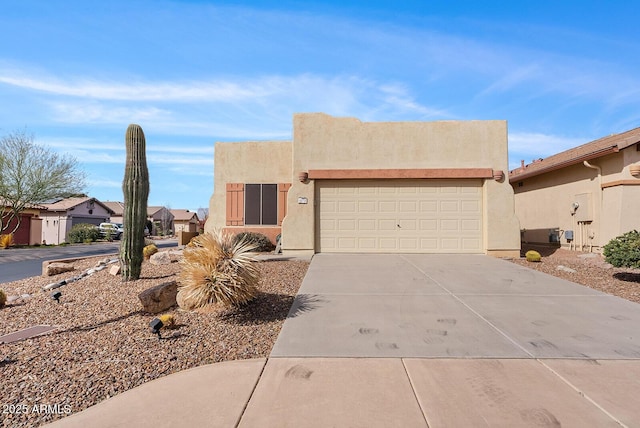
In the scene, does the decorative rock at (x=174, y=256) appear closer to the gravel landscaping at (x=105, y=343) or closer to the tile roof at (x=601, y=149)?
the gravel landscaping at (x=105, y=343)

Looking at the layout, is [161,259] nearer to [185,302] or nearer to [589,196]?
[185,302]

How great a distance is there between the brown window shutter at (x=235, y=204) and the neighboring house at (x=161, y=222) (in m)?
37.7

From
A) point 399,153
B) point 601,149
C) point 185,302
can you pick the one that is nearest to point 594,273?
point 601,149

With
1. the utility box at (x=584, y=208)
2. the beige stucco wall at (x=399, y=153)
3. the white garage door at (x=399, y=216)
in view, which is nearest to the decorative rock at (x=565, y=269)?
the beige stucco wall at (x=399, y=153)

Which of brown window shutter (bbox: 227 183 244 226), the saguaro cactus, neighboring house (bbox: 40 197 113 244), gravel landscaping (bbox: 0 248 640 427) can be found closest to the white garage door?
brown window shutter (bbox: 227 183 244 226)

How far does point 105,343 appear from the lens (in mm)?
4355

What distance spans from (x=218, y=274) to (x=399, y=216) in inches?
321

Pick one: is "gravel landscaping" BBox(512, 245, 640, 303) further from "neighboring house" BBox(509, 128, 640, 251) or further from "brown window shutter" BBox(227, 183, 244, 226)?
"brown window shutter" BBox(227, 183, 244, 226)

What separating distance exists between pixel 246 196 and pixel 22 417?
1139 centimetres

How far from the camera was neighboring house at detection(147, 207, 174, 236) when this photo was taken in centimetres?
4889

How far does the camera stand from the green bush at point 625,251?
7.71 m

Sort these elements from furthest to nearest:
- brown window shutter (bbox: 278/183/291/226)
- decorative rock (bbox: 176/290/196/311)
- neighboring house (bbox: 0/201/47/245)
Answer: neighboring house (bbox: 0/201/47/245) < brown window shutter (bbox: 278/183/291/226) < decorative rock (bbox: 176/290/196/311)

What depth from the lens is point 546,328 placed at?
5.03 meters

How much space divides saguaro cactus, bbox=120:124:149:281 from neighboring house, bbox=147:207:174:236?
141 ft
